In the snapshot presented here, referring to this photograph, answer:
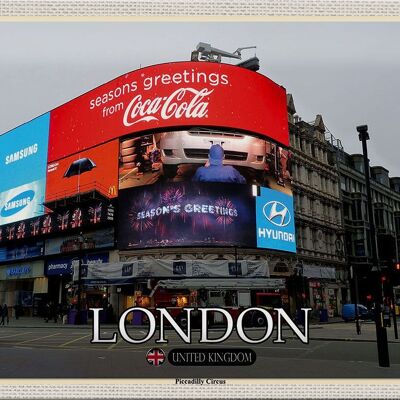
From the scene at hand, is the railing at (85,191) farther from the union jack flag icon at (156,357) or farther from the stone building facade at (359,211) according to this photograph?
the union jack flag icon at (156,357)

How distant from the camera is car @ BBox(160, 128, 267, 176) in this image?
32625 millimetres

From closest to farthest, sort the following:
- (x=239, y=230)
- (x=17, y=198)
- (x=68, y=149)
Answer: (x=239, y=230) < (x=68, y=149) < (x=17, y=198)

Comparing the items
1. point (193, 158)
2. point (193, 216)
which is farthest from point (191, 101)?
point (193, 216)

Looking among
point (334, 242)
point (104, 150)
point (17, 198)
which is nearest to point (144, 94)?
point (104, 150)

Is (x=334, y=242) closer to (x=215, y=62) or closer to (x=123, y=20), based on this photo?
(x=215, y=62)

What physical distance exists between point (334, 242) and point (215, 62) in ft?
61.5

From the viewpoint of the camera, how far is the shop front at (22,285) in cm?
4009

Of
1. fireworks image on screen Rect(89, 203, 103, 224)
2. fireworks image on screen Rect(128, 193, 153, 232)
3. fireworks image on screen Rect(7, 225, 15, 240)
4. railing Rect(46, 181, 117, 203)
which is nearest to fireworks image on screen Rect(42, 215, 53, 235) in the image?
railing Rect(46, 181, 117, 203)

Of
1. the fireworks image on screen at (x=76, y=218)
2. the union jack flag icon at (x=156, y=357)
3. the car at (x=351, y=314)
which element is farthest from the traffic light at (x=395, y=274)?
the fireworks image on screen at (x=76, y=218)

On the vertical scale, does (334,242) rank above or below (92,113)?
below

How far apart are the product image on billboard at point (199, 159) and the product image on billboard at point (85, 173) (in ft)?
5.42

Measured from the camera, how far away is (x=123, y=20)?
4.97 m

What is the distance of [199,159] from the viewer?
32594 millimetres

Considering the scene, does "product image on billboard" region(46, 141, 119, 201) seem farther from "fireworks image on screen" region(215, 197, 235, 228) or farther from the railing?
"fireworks image on screen" region(215, 197, 235, 228)
